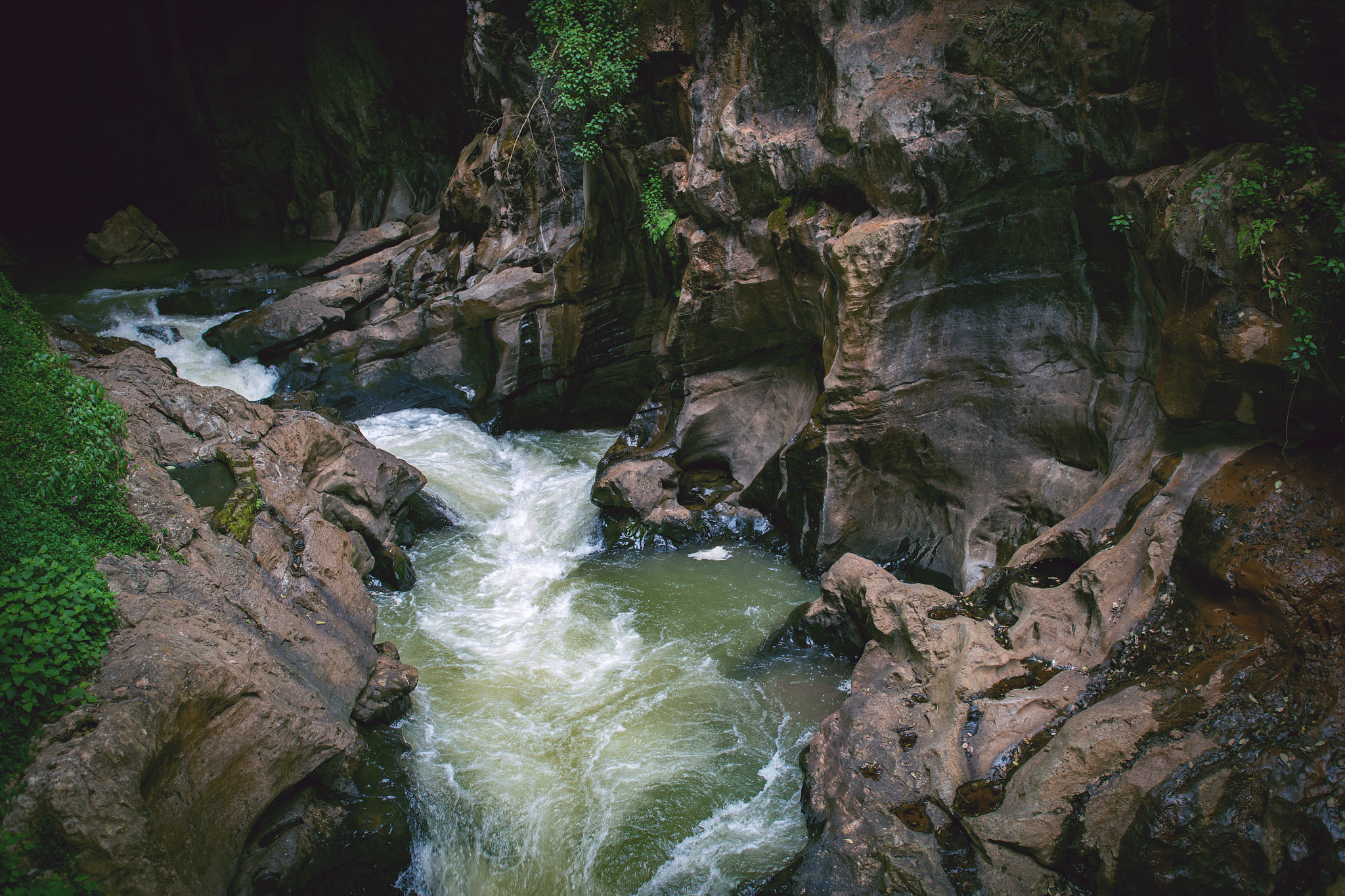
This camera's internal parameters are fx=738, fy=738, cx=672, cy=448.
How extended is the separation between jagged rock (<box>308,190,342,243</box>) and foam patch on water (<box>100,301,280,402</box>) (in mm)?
8545

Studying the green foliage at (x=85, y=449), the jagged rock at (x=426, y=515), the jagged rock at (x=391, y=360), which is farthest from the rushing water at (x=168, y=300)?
the green foliage at (x=85, y=449)

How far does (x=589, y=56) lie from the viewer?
10422 millimetres

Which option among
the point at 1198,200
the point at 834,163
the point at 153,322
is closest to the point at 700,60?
the point at 834,163

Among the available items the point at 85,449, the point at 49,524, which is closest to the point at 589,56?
the point at 85,449

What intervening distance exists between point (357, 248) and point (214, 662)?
13923mm

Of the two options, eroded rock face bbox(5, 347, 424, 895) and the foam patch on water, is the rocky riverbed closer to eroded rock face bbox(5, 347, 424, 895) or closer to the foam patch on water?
eroded rock face bbox(5, 347, 424, 895)

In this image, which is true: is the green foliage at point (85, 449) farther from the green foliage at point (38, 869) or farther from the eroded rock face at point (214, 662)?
the green foliage at point (38, 869)

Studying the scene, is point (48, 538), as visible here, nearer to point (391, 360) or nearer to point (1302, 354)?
point (1302, 354)

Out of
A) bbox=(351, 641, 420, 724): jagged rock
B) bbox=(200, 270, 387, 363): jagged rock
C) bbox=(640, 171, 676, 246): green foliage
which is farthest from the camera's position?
bbox=(200, 270, 387, 363): jagged rock

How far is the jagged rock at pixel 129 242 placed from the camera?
18.0m

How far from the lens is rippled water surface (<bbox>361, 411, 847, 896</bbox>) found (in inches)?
208

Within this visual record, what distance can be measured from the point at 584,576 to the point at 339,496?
9.92 ft

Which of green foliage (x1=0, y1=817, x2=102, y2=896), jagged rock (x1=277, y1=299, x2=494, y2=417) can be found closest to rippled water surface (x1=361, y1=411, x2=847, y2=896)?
green foliage (x1=0, y1=817, x2=102, y2=896)

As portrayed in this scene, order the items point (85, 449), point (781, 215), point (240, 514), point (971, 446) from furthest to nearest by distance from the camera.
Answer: point (781, 215), point (971, 446), point (240, 514), point (85, 449)
